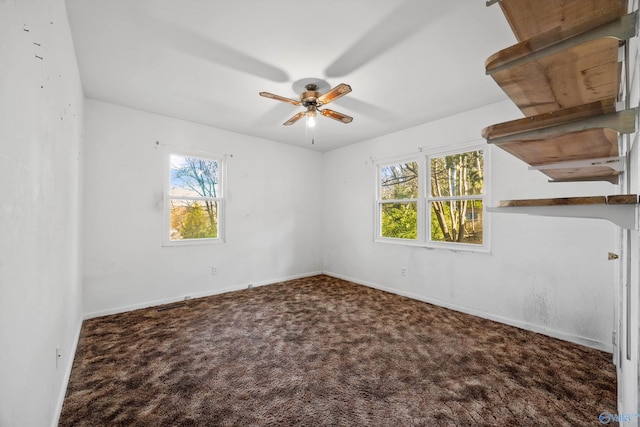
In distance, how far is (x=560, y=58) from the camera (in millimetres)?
799

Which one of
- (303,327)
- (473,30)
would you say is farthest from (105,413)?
(473,30)

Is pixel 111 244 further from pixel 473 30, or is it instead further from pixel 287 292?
pixel 473 30

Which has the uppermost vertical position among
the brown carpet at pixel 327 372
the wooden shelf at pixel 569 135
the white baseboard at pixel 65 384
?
the wooden shelf at pixel 569 135

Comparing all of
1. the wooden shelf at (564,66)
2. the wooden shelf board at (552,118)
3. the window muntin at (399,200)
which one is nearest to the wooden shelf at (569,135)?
the wooden shelf board at (552,118)

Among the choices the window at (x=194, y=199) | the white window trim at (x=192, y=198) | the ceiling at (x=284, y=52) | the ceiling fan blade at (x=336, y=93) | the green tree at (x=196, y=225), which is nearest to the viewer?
the ceiling at (x=284, y=52)

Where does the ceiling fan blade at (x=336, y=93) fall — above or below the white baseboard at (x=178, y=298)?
above

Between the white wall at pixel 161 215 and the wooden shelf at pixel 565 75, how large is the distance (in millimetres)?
3991

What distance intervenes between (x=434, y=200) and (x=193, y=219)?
359 cm

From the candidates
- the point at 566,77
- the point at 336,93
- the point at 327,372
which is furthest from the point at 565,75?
the point at 327,372

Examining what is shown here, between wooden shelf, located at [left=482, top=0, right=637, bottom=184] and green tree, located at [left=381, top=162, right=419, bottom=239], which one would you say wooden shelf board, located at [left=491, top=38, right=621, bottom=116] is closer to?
wooden shelf, located at [left=482, top=0, right=637, bottom=184]

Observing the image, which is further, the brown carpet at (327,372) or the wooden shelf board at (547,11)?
the brown carpet at (327,372)

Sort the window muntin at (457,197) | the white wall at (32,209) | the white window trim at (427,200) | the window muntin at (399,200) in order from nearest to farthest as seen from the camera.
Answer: the white wall at (32,209), the white window trim at (427,200), the window muntin at (457,197), the window muntin at (399,200)

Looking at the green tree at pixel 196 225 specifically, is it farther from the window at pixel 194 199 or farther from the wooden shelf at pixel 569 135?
the wooden shelf at pixel 569 135

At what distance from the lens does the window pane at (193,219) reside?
3986mm
